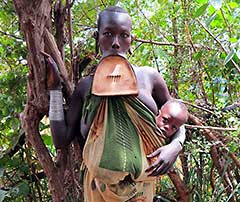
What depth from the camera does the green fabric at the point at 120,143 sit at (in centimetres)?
101

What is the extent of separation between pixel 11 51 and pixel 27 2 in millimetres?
438

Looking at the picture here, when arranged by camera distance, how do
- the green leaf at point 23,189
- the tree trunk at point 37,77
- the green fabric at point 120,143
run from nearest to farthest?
the green fabric at point 120,143
the tree trunk at point 37,77
the green leaf at point 23,189

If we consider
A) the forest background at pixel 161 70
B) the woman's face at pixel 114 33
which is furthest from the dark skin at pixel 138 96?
the forest background at pixel 161 70

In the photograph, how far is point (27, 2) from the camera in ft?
3.80

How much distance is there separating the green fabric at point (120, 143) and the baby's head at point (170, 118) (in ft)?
0.27

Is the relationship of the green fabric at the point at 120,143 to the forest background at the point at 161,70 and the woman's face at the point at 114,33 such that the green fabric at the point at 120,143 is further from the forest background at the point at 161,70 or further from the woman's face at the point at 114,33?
the forest background at the point at 161,70

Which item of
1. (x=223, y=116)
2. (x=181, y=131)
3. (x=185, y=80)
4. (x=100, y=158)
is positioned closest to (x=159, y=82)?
(x=181, y=131)

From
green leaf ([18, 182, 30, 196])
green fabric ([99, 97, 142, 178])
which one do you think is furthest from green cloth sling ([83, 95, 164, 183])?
green leaf ([18, 182, 30, 196])

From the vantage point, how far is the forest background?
132 cm

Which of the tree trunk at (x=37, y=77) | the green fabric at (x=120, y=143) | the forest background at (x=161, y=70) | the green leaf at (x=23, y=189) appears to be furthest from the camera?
the green leaf at (x=23, y=189)

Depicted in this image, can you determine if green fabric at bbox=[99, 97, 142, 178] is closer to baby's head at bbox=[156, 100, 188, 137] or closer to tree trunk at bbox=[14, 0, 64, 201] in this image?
baby's head at bbox=[156, 100, 188, 137]

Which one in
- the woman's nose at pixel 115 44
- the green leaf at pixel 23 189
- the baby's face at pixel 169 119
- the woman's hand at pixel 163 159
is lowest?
the green leaf at pixel 23 189

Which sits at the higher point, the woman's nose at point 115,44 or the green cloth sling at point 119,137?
the woman's nose at point 115,44

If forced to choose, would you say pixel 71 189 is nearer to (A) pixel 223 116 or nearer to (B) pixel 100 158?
(B) pixel 100 158
